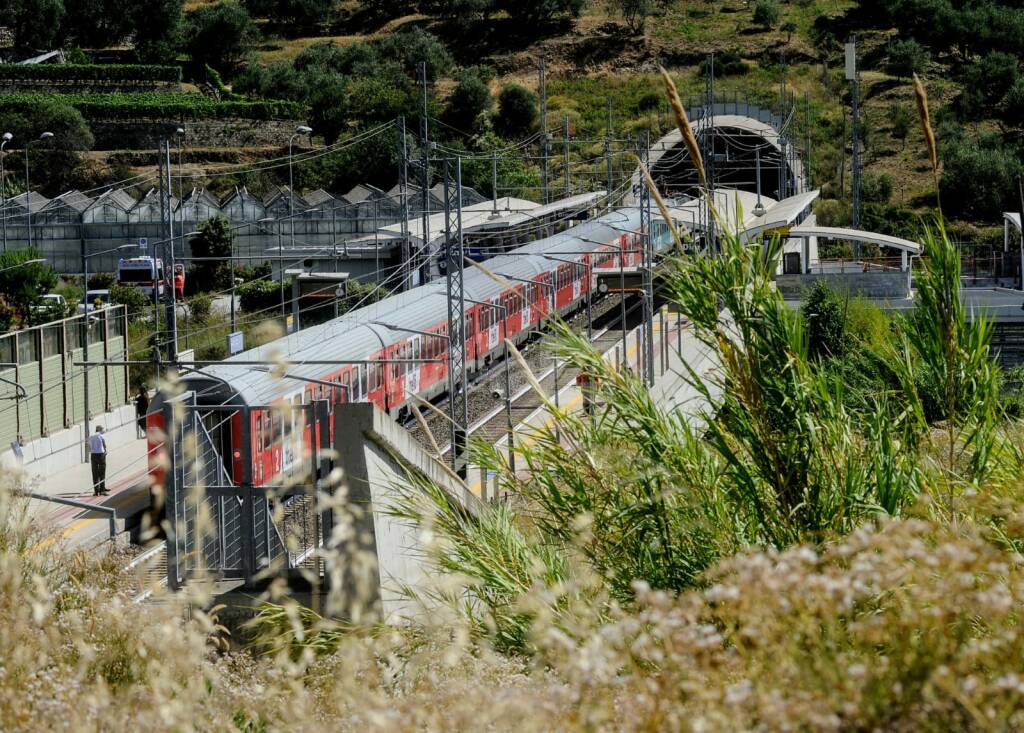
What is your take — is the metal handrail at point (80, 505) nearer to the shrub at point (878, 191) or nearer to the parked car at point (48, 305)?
the parked car at point (48, 305)

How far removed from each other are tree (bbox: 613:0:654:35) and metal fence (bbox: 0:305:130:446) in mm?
64595

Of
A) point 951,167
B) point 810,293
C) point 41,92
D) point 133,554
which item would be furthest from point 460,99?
point 133,554

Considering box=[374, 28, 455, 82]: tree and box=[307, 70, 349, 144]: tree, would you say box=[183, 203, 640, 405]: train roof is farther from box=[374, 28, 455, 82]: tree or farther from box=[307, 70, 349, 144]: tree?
box=[374, 28, 455, 82]: tree

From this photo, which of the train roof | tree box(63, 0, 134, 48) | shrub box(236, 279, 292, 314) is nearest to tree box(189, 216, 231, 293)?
shrub box(236, 279, 292, 314)

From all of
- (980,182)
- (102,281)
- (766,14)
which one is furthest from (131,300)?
(766,14)

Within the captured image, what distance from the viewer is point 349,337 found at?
64.7 ft

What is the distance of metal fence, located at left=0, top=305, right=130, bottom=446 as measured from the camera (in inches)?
782

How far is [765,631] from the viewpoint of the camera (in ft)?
10.6

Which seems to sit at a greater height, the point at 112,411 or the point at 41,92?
the point at 41,92

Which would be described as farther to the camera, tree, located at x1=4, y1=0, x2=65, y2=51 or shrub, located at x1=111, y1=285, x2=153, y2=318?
tree, located at x1=4, y1=0, x2=65, y2=51

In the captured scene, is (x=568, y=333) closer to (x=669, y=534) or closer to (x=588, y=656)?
(x=669, y=534)

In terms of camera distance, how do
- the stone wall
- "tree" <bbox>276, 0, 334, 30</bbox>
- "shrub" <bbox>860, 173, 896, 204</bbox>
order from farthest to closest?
"tree" <bbox>276, 0, 334, 30</bbox> → the stone wall → "shrub" <bbox>860, 173, 896, 204</bbox>

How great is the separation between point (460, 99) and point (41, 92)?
73.2 ft

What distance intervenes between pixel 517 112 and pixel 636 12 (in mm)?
15427
